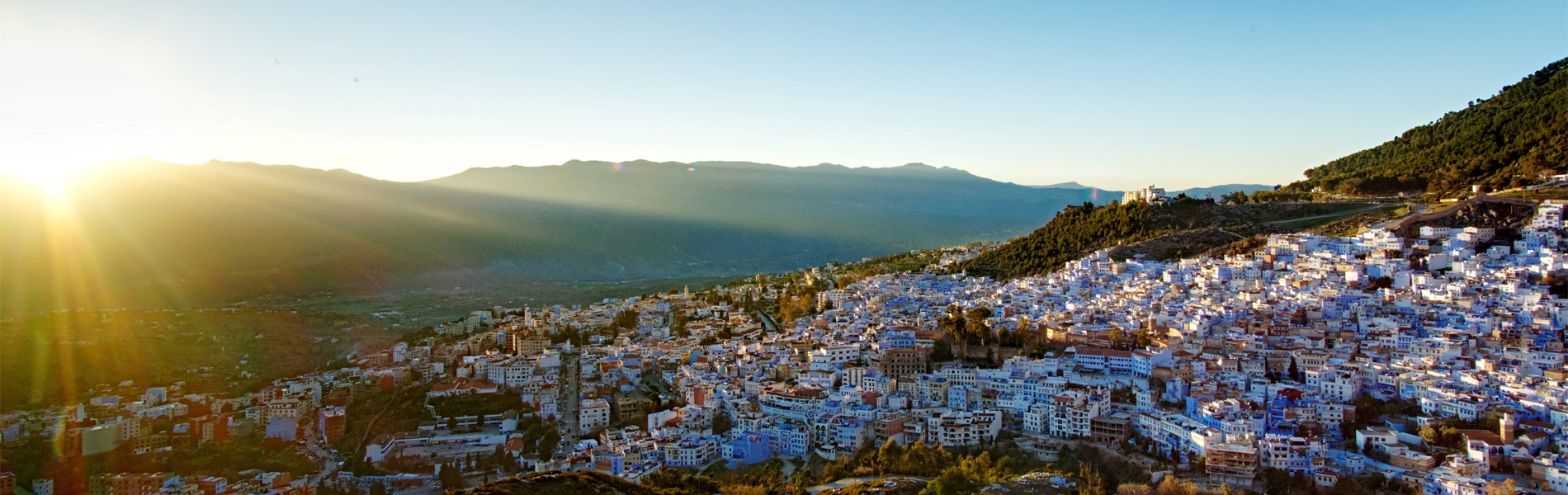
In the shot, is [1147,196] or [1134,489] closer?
[1134,489]

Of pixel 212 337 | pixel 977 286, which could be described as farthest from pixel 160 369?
pixel 977 286

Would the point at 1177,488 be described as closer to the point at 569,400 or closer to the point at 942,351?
the point at 942,351

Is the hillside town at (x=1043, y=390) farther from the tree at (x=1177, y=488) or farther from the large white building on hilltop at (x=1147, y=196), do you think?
the large white building on hilltop at (x=1147, y=196)

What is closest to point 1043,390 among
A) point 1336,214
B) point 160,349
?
point 1336,214

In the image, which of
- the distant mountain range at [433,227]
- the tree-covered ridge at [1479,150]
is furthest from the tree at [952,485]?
the distant mountain range at [433,227]

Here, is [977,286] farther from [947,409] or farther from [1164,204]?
[947,409]

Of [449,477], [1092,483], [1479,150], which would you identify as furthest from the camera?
[1479,150]
